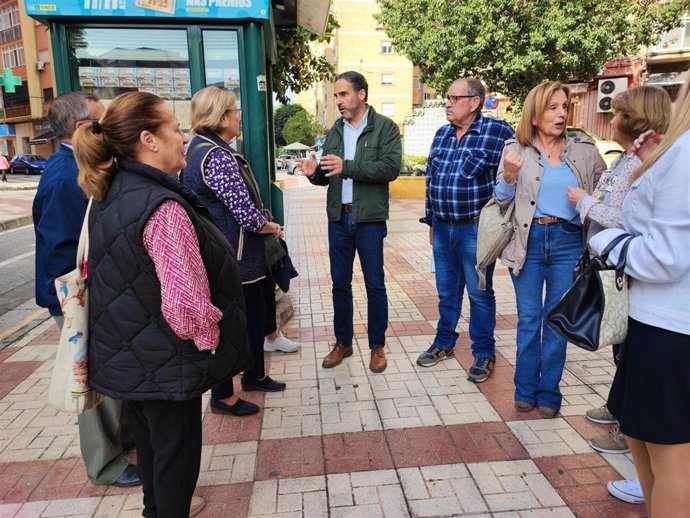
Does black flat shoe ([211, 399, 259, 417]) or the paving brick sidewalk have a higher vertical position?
black flat shoe ([211, 399, 259, 417])

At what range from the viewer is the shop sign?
3766 millimetres

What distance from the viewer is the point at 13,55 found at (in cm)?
4116

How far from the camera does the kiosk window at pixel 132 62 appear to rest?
4.06 meters

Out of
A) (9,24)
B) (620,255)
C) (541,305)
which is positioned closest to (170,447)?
(620,255)

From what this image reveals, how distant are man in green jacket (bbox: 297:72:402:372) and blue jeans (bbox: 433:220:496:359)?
0.45 m

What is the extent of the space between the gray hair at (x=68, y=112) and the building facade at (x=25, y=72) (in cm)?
4276

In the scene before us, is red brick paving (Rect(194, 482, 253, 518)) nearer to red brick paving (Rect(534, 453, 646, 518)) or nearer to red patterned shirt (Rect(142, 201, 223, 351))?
red patterned shirt (Rect(142, 201, 223, 351))

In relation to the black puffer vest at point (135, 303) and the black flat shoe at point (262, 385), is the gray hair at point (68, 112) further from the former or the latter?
the black flat shoe at point (262, 385)

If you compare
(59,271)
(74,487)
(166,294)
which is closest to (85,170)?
(166,294)

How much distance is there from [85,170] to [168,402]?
0.88 metres

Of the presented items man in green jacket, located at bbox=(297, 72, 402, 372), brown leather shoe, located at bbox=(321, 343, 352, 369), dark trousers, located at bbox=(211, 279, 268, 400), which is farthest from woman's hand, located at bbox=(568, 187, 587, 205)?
brown leather shoe, located at bbox=(321, 343, 352, 369)

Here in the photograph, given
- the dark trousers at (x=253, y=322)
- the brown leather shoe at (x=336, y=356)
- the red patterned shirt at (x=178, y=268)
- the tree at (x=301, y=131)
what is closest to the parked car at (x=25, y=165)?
the tree at (x=301, y=131)

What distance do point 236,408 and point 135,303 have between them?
1.65m

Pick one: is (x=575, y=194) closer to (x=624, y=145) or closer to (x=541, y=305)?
(x=624, y=145)
